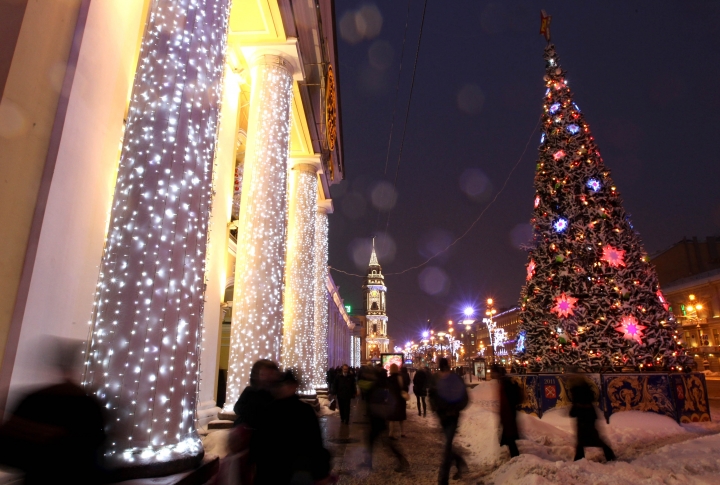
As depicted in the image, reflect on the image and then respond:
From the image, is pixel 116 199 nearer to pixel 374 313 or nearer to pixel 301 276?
pixel 301 276

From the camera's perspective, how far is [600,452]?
7.55 m

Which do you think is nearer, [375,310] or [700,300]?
[700,300]

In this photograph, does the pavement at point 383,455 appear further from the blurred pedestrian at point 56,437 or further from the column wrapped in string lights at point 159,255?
the blurred pedestrian at point 56,437

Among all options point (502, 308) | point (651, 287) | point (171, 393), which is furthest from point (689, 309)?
point (502, 308)

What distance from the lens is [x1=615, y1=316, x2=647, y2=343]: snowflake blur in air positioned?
11.5 metres

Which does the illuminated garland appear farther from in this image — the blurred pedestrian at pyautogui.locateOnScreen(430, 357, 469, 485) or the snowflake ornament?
the blurred pedestrian at pyautogui.locateOnScreen(430, 357, 469, 485)

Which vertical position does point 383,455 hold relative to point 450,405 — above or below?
below

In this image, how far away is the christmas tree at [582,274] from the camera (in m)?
11.6

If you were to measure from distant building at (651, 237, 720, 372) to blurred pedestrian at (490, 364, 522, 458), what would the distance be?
38.0 meters

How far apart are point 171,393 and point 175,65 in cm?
364

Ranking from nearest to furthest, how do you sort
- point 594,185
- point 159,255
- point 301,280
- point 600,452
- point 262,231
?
point 159,255
point 600,452
point 262,231
point 594,185
point 301,280

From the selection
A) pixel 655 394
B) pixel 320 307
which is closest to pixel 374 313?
pixel 320 307

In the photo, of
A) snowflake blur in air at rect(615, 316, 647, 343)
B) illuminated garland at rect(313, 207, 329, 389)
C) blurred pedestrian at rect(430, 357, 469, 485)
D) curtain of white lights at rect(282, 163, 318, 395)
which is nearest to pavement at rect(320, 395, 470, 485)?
blurred pedestrian at rect(430, 357, 469, 485)

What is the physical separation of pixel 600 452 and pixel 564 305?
5.22m
